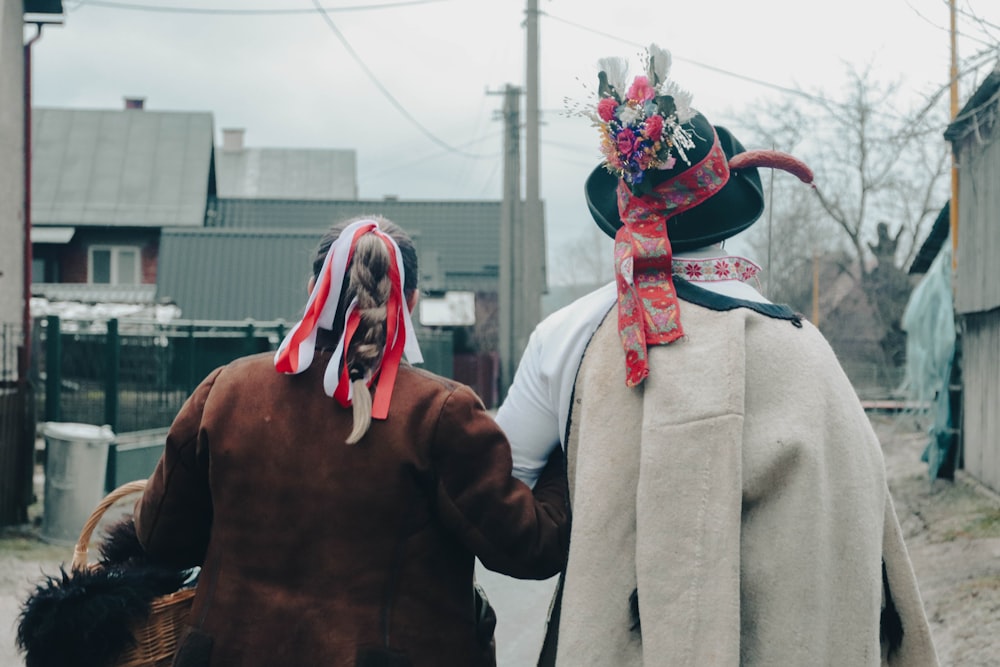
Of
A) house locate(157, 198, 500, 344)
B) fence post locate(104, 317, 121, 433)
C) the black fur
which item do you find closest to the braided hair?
the black fur

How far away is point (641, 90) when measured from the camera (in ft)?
7.98

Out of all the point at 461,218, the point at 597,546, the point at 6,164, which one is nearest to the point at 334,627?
the point at 597,546

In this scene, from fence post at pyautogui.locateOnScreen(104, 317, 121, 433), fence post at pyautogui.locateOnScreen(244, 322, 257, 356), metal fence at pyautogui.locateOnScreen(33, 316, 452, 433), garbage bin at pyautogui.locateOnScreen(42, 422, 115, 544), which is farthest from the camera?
fence post at pyautogui.locateOnScreen(244, 322, 257, 356)

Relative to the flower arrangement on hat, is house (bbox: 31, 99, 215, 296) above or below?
above

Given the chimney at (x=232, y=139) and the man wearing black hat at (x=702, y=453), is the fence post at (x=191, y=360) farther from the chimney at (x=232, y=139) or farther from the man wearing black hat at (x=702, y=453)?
the chimney at (x=232, y=139)

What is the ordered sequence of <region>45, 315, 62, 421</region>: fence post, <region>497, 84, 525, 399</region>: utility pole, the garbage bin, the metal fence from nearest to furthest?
the garbage bin, <region>45, 315, 62, 421</region>: fence post, the metal fence, <region>497, 84, 525, 399</region>: utility pole

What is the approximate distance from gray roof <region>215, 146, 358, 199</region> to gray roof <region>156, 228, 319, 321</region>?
1727 centimetres

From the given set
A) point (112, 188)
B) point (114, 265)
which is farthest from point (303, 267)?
point (112, 188)

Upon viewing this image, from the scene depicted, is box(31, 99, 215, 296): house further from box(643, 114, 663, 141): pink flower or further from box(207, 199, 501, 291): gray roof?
box(643, 114, 663, 141): pink flower

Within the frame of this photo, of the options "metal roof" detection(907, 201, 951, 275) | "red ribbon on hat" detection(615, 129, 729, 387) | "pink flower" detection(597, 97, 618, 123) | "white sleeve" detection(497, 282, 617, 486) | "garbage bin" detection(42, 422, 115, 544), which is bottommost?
"garbage bin" detection(42, 422, 115, 544)

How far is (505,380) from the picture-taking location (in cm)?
2108

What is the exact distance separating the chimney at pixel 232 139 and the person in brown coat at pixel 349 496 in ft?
169

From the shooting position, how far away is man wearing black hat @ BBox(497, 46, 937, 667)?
221 centimetres

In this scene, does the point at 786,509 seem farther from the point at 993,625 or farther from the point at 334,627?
the point at 993,625
